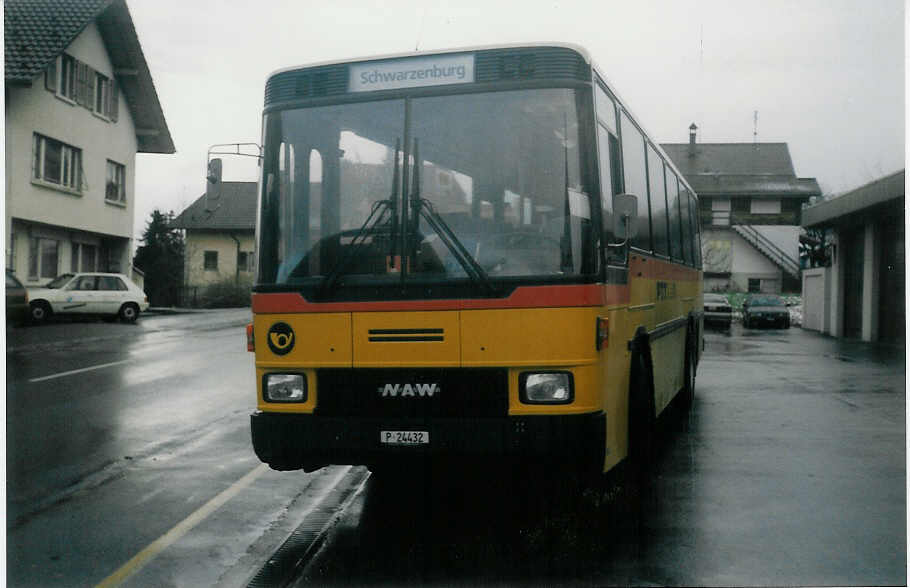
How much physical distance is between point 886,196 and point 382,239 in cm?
1935

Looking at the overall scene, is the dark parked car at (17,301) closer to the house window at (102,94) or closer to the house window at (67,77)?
the house window at (67,77)

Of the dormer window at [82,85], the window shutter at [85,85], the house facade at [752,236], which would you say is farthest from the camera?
the house facade at [752,236]

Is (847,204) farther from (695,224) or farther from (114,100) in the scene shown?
(114,100)

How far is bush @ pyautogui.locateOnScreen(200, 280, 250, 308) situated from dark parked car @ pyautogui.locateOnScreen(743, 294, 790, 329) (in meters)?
22.5

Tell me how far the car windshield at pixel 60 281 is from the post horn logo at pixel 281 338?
2539 cm

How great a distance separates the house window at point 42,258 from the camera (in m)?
29.8

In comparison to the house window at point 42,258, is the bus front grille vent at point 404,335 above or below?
below

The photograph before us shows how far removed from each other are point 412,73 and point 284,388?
78.8 inches

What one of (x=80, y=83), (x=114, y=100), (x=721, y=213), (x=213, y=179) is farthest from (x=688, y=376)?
(x=721, y=213)

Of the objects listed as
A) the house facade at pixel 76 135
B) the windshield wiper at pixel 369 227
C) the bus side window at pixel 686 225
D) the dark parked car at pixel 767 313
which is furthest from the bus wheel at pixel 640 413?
the dark parked car at pixel 767 313

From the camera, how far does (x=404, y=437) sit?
592cm

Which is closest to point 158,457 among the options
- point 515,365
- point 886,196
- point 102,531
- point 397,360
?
point 102,531

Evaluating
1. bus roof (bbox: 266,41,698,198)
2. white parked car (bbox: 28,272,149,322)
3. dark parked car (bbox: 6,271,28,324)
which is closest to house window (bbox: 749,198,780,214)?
white parked car (bbox: 28,272,149,322)

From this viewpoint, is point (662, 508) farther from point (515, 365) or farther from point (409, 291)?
point (409, 291)
